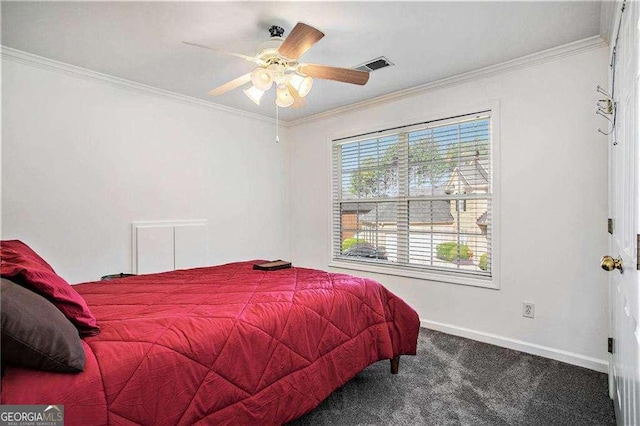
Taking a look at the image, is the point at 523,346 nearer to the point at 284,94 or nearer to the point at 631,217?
the point at 631,217

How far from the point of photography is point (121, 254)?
3080mm

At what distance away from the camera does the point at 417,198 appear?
344 cm

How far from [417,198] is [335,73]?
173cm

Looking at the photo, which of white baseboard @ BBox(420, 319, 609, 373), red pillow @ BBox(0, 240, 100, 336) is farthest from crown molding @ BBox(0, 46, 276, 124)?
white baseboard @ BBox(420, 319, 609, 373)

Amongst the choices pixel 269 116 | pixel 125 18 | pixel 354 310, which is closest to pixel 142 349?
pixel 354 310

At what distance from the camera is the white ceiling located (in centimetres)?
202

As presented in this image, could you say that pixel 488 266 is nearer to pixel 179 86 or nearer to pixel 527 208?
pixel 527 208

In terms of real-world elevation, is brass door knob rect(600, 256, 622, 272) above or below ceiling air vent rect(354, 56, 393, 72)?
below

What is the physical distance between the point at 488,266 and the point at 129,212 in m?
3.32

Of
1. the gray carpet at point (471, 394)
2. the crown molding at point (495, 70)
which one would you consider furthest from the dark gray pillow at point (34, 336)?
the crown molding at point (495, 70)

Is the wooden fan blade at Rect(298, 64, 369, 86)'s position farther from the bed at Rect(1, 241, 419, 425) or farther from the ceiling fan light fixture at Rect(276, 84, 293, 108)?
the bed at Rect(1, 241, 419, 425)

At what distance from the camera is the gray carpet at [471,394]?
184 cm

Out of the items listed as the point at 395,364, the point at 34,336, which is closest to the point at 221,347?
the point at 34,336

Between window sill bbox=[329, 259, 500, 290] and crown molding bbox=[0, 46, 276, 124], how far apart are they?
2.30 m
